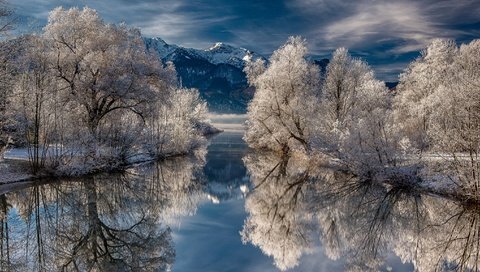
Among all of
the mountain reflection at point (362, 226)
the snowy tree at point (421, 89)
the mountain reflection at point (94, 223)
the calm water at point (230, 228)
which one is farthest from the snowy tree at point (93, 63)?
the snowy tree at point (421, 89)

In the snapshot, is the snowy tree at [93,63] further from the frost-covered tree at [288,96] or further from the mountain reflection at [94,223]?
Result: the frost-covered tree at [288,96]

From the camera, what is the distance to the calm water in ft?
46.5

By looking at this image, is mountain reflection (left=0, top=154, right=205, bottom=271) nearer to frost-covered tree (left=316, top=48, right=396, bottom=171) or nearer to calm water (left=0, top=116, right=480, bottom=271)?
calm water (left=0, top=116, right=480, bottom=271)

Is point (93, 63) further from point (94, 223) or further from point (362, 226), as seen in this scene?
point (362, 226)

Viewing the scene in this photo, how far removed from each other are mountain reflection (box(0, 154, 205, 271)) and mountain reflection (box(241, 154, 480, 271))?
13.9ft

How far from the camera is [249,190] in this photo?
30172 mm

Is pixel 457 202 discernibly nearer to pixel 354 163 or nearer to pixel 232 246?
pixel 354 163

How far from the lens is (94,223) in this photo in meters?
18.3

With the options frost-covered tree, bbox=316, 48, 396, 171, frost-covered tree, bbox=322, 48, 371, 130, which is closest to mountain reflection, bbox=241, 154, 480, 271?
frost-covered tree, bbox=316, 48, 396, 171

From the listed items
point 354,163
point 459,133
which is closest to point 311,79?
point 354,163

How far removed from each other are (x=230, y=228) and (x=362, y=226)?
6312 millimetres

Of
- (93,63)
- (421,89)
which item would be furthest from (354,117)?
(93,63)

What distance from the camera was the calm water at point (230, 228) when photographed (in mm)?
14172

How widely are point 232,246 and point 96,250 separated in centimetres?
528
